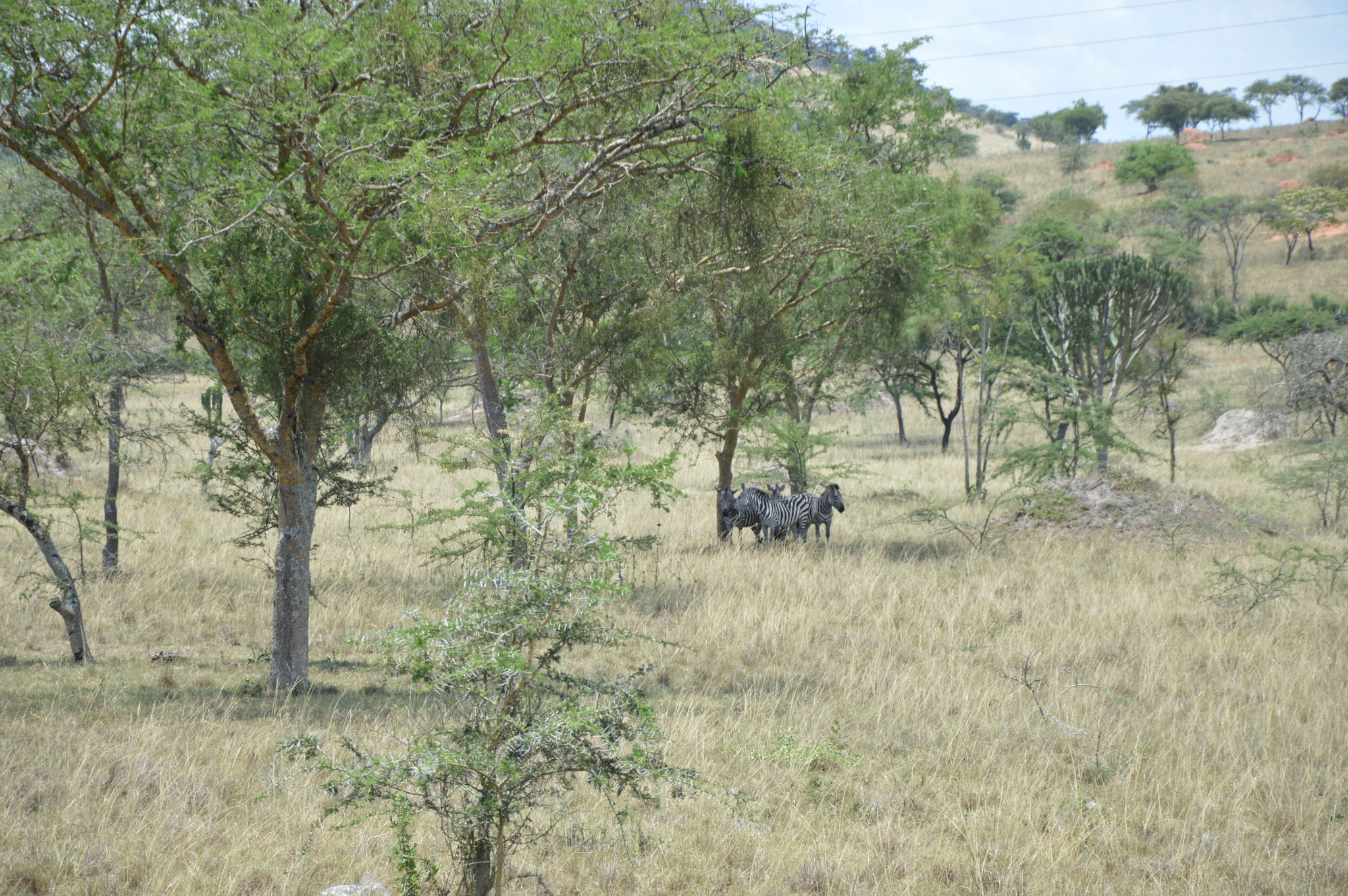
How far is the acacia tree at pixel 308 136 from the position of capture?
587cm

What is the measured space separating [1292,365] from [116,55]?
25.1m

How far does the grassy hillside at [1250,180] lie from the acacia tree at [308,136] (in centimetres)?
5504

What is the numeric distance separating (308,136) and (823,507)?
38.8 ft

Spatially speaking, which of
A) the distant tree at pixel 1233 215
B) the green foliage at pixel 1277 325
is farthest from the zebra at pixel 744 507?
the distant tree at pixel 1233 215

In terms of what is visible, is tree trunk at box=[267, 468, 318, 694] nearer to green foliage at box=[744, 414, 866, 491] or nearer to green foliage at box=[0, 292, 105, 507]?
green foliage at box=[0, 292, 105, 507]

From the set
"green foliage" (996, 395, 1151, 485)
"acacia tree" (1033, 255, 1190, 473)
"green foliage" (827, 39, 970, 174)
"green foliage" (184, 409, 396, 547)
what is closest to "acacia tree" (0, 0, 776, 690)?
"green foliage" (184, 409, 396, 547)

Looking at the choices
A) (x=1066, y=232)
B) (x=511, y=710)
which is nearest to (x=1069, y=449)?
(x=511, y=710)

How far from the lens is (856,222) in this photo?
39.2 ft

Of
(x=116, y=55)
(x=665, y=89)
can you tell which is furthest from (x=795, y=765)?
(x=116, y=55)

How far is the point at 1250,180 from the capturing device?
75.1 metres

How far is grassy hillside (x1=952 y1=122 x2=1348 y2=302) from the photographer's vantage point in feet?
183

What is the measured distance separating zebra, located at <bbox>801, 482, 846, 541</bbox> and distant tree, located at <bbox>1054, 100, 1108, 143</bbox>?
3919 inches

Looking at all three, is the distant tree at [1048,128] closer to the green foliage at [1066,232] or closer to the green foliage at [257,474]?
the green foliage at [1066,232]

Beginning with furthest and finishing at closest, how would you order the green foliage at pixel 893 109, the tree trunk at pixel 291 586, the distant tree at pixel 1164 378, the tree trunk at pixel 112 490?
the distant tree at pixel 1164 378 → the green foliage at pixel 893 109 → the tree trunk at pixel 112 490 → the tree trunk at pixel 291 586
